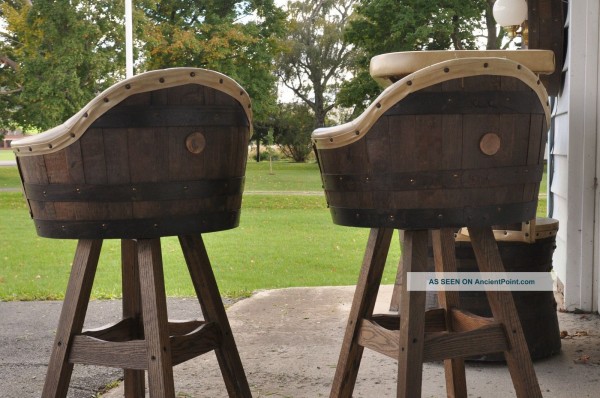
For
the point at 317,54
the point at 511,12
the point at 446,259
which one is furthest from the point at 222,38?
the point at 446,259

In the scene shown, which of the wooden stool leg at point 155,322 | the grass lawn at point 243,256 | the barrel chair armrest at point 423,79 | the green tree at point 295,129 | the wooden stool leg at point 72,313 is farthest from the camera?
the green tree at point 295,129

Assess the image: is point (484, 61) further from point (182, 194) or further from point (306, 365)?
point (306, 365)

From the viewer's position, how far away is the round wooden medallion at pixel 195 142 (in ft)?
6.89

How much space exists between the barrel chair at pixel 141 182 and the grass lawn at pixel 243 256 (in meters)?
3.00

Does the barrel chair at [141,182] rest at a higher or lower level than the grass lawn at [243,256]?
higher

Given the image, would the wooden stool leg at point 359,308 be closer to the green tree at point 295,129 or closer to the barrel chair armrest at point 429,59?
the barrel chair armrest at point 429,59

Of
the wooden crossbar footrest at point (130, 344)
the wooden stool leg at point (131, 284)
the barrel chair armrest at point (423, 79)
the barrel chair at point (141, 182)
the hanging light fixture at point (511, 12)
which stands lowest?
the wooden crossbar footrest at point (130, 344)

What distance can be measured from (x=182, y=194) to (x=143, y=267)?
0.70 feet

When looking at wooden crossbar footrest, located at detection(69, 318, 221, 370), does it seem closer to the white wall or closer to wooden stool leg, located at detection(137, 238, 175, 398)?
wooden stool leg, located at detection(137, 238, 175, 398)

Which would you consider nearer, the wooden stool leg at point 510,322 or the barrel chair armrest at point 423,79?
the barrel chair armrest at point 423,79

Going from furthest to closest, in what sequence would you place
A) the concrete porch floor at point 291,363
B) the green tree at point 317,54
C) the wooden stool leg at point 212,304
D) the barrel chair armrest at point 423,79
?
the green tree at point 317,54 < the concrete porch floor at point 291,363 < the wooden stool leg at point 212,304 < the barrel chair armrest at point 423,79

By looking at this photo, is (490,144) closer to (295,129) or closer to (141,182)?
(141,182)

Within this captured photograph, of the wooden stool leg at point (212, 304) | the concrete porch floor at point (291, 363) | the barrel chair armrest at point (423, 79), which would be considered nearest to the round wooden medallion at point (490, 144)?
the barrel chair armrest at point (423, 79)

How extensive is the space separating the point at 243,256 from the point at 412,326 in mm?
6718
